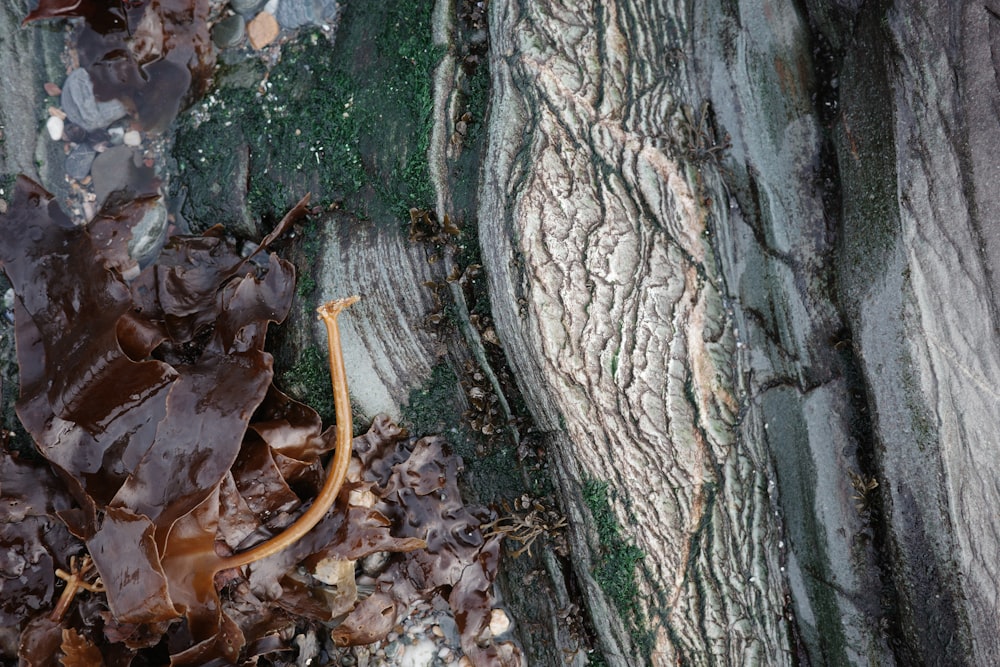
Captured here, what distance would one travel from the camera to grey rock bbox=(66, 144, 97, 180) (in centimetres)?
271

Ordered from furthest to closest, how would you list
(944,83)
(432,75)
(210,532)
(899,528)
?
(432,75), (210,532), (899,528), (944,83)

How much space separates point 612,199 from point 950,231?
1023 millimetres

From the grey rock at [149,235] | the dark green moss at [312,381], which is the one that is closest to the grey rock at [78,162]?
the grey rock at [149,235]

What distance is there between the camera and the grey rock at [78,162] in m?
2.71

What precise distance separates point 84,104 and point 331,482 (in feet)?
6.09

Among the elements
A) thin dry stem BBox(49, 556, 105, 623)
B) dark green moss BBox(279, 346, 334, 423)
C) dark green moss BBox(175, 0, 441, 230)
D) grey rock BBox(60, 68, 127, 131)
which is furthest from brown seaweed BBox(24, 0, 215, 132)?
thin dry stem BBox(49, 556, 105, 623)

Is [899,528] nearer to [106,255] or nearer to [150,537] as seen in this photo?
[150,537]

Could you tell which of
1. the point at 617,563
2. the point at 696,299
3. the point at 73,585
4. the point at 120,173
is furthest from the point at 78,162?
the point at 617,563

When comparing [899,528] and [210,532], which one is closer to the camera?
[899,528]

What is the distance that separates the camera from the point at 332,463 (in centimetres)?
239

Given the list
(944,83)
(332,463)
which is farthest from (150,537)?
(944,83)

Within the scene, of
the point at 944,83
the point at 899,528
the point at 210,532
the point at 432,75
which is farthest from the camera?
the point at 432,75

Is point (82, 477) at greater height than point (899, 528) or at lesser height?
greater

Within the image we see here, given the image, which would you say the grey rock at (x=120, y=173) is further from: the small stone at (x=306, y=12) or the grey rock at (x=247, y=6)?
the small stone at (x=306, y=12)
